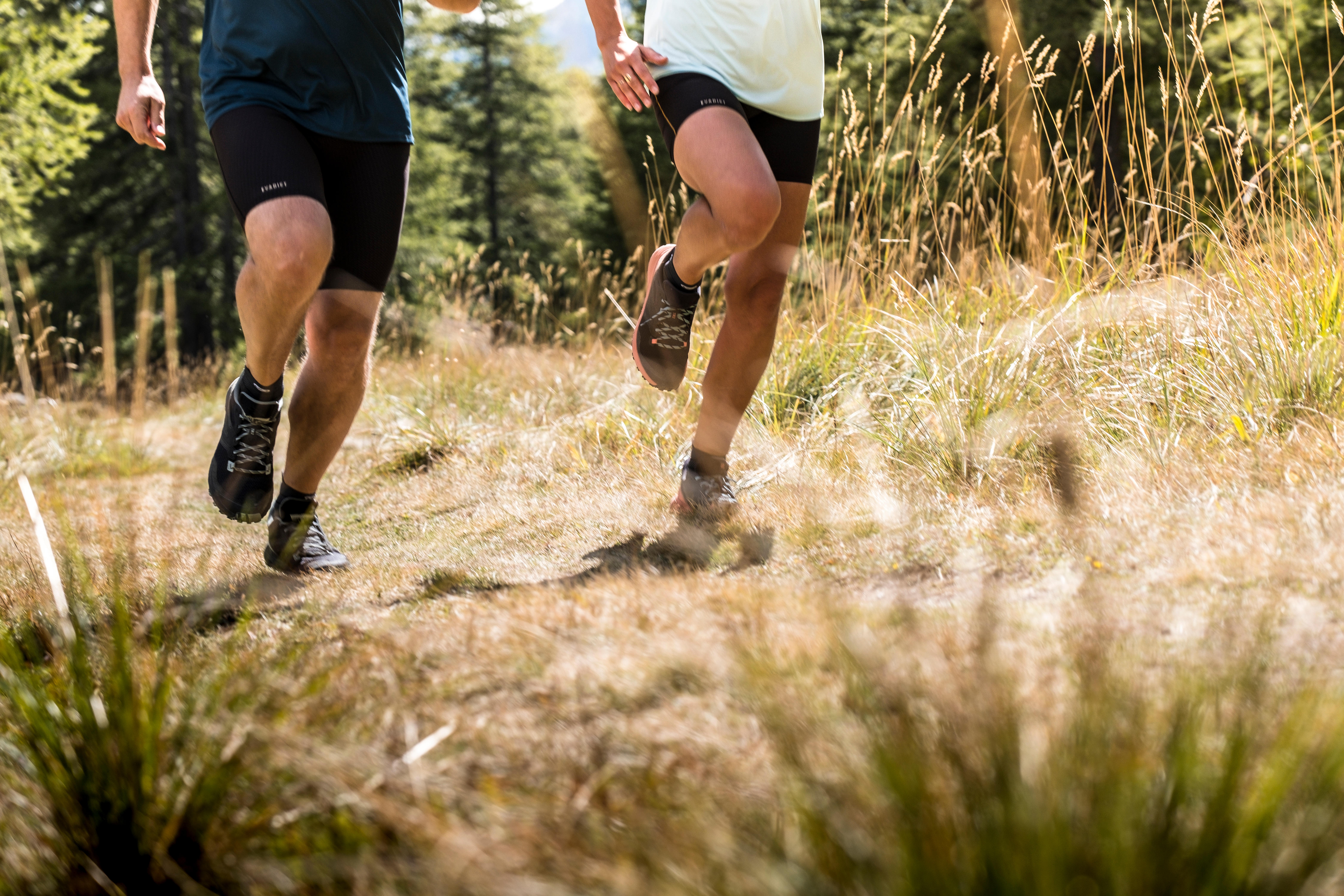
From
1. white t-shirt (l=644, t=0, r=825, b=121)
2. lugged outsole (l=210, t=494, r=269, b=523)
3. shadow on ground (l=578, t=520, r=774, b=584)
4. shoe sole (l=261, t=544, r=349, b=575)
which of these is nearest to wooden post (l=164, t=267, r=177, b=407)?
lugged outsole (l=210, t=494, r=269, b=523)

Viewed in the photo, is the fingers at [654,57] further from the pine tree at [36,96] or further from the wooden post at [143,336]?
the pine tree at [36,96]

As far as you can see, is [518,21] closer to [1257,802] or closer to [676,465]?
[676,465]

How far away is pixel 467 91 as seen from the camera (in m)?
24.6

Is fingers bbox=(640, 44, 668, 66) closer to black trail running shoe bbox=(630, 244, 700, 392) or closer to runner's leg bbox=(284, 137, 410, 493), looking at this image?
black trail running shoe bbox=(630, 244, 700, 392)

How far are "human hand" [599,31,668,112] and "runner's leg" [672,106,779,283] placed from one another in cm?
18

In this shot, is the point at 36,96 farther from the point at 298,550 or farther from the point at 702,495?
the point at 702,495

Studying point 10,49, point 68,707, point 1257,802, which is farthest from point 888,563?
point 10,49

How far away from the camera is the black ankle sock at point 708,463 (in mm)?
2789

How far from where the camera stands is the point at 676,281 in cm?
276

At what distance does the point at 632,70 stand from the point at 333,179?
33.3 inches

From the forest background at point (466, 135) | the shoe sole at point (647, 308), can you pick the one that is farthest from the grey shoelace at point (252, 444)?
the forest background at point (466, 135)

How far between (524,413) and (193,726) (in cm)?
376

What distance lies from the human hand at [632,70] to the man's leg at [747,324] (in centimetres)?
42

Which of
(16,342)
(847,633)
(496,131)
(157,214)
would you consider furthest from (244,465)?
(496,131)
